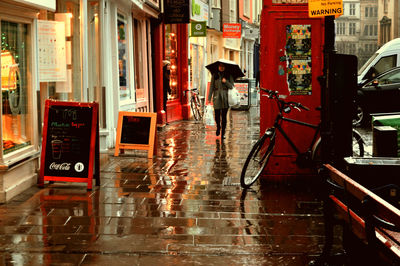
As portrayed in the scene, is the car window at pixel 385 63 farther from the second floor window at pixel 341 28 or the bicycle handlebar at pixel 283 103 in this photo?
the second floor window at pixel 341 28

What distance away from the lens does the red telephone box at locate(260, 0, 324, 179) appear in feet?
31.3

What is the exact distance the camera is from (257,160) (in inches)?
356

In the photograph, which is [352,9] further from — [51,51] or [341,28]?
[51,51]

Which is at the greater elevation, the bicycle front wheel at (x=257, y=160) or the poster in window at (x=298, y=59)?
the poster in window at (x=298, y=59)

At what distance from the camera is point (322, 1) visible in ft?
22.7

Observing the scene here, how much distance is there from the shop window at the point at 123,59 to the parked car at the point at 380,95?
730cm

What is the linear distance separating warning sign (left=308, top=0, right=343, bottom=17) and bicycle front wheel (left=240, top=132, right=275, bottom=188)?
2.37 metres

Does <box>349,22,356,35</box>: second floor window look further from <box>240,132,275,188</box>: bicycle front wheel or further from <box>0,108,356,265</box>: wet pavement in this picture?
<box>240,132,275,188</box>: bicycle front wheel

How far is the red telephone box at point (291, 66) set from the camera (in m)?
9.54

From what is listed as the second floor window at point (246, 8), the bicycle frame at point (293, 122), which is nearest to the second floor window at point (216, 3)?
the second floor window at point (246, 8)

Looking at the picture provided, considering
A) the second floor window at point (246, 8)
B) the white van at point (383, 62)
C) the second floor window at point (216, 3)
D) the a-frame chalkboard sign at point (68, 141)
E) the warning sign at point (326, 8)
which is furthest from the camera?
the second floor window at point (246, 8)

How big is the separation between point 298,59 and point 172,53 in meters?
12.6

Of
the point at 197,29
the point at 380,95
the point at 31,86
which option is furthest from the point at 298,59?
the point at 197,29

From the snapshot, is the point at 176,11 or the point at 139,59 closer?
the point at 139,59
